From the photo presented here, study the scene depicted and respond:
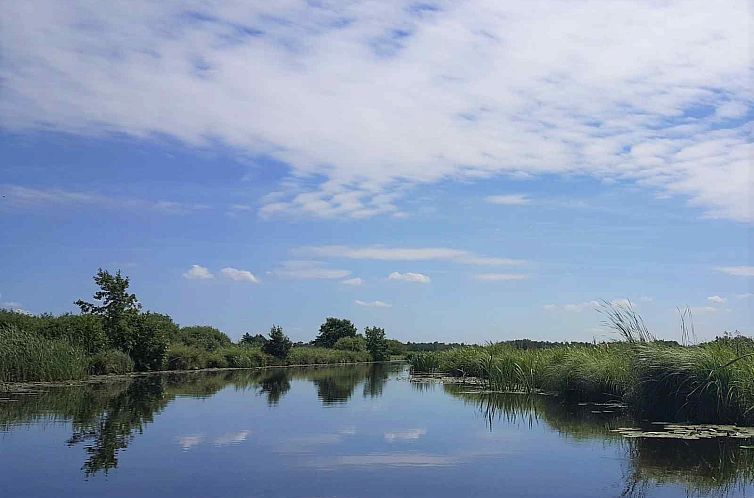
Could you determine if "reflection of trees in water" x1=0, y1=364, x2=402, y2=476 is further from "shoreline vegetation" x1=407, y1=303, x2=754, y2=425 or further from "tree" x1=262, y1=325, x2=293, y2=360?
"tree" x1=262, y1=325, x2=293, y2=360

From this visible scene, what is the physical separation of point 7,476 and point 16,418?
7216 mm

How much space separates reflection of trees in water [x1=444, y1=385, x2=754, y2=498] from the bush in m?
23.3

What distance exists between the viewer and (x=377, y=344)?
270 ft

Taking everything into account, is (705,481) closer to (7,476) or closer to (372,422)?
(372,422)

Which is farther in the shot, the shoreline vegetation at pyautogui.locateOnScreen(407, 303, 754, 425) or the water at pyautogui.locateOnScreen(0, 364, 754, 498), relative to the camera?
the shoreline vegetation at pyautogui.locateOnScreen(407, 303, 754, 425)

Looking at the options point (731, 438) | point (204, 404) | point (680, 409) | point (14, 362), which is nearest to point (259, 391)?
point (204, 404)

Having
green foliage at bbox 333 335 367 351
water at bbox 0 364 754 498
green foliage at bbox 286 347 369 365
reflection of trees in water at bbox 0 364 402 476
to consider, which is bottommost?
water at bbox 0 364 754 498

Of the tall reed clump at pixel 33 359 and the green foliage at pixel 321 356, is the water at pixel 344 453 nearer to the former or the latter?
the tall reed clump at pixel 33 359

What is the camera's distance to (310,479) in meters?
11.0

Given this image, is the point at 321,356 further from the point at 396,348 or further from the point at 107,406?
the point at 107,406

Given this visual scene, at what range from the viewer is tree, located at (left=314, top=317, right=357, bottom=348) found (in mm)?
86125

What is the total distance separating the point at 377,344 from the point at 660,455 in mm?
70164

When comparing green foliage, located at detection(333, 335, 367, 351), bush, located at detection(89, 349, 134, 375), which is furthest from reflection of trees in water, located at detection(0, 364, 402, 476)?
green foliage, located at detection(333, 335, 367, 351)

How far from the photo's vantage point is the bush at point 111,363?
36.8m
